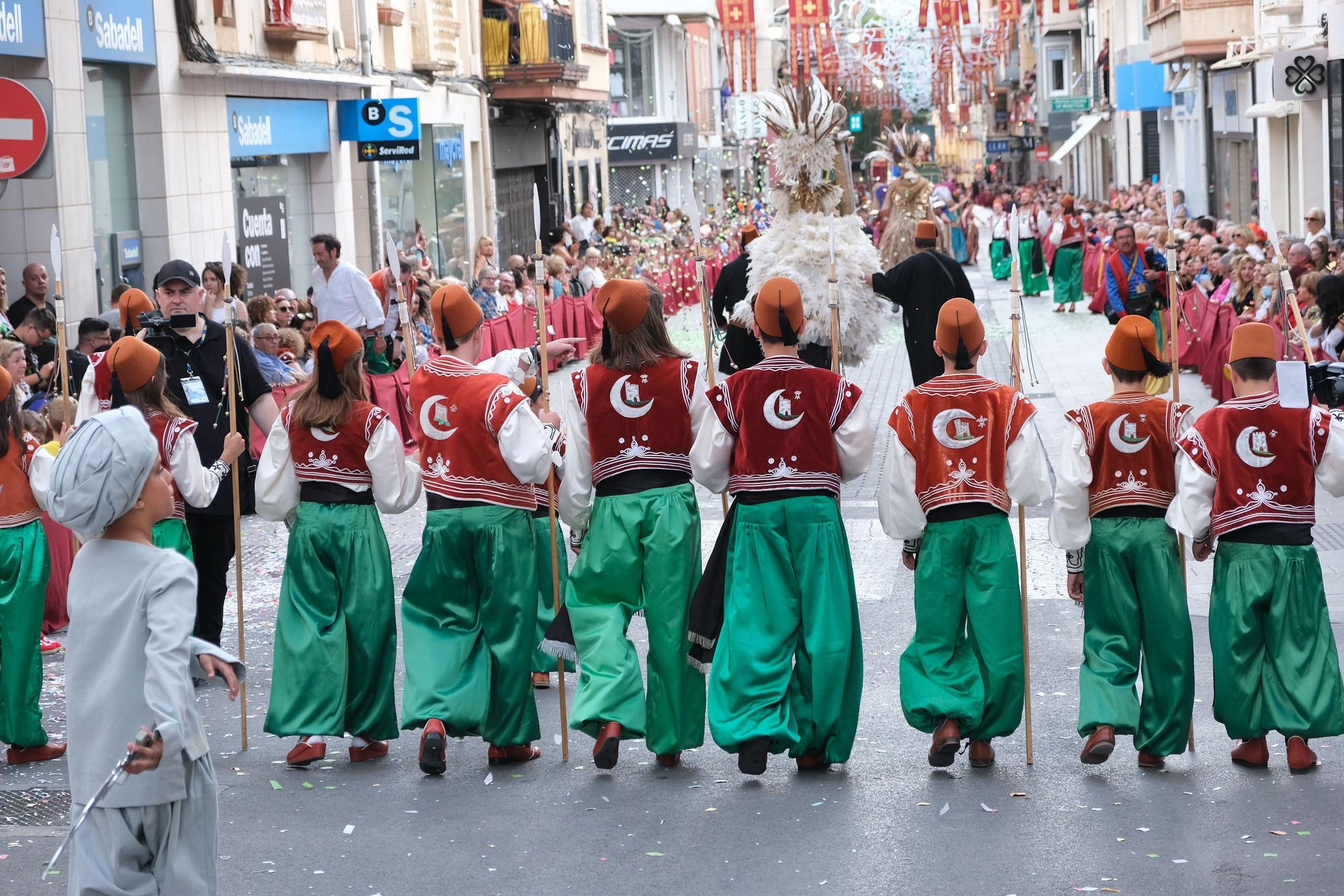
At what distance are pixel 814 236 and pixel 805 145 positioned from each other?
0.73 m

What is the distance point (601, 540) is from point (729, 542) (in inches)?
19.3

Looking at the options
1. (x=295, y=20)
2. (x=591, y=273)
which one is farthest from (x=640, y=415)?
(x=591, y=273)

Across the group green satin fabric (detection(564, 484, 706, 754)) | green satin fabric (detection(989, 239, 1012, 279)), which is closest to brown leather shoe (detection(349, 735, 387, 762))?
green satin fabric (detection(564, 484, 706, 754))

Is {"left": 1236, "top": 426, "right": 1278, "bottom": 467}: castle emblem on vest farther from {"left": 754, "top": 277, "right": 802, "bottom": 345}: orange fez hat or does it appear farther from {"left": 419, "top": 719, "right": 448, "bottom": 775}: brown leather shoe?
{"left": 419, "top": 719, "right": 448, "bottom": 775}: brown leather shoe

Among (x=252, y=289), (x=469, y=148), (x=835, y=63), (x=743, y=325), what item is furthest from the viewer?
(x=835, y=63)

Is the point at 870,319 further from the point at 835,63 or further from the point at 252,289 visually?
the point at 835,63

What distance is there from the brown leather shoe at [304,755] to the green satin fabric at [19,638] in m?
1.06

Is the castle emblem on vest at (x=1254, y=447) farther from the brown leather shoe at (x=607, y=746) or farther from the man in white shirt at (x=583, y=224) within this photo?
the man in white shirt at (x=583, y=224)

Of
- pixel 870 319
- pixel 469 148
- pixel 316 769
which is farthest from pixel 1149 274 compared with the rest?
pixel 469 148

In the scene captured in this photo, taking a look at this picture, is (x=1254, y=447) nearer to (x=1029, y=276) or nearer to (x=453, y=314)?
(x=453, y=314)

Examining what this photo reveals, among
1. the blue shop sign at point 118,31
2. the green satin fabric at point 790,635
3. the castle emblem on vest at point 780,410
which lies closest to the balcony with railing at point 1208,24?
the blue shop sign at point 118,31

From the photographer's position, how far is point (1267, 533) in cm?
630

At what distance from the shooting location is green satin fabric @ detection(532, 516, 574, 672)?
22.9 feet

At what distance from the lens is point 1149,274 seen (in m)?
15.3
